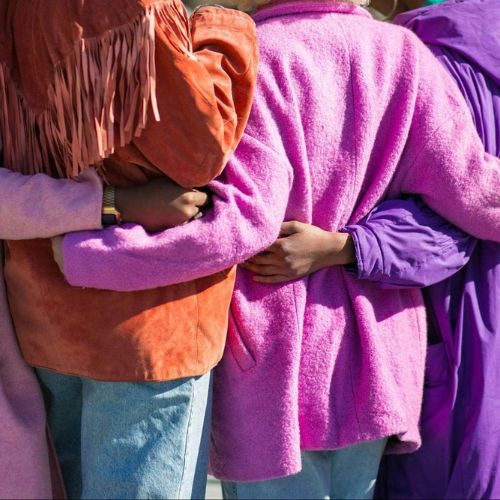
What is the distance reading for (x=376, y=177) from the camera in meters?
2.01

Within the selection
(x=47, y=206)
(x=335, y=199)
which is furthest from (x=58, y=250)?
(x=335, y=199)

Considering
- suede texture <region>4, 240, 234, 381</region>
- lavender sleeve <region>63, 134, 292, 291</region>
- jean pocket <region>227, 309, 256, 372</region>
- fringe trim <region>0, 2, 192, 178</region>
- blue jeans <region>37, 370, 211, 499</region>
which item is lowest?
blue jeans <region>37, 370, 211, 499</region>

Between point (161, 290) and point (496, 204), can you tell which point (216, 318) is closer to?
point (161, 290)

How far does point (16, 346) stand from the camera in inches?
74.3

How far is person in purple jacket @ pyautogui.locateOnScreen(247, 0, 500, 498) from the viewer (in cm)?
203

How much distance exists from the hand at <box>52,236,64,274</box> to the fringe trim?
133 millimetres

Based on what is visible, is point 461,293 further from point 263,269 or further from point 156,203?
point 156,203

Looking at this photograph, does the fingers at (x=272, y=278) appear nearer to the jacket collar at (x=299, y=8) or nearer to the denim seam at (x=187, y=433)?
the denim seam at (x=187, y=433)

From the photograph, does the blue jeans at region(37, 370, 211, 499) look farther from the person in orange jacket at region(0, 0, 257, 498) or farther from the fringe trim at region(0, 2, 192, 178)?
the fringe trim at region(0, 2, 192, 178)

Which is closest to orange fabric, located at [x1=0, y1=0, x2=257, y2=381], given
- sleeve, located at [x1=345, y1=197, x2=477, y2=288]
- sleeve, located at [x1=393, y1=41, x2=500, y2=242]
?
sleeve, located at [x1=345, y1=197, x2=477, y2=288]

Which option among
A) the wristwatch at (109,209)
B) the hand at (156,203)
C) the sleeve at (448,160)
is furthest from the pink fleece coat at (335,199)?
the wristwatch at (109,209)

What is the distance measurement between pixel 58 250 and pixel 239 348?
45 cm

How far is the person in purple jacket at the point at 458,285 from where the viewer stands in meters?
2.03

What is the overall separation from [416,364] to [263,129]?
66 cm
